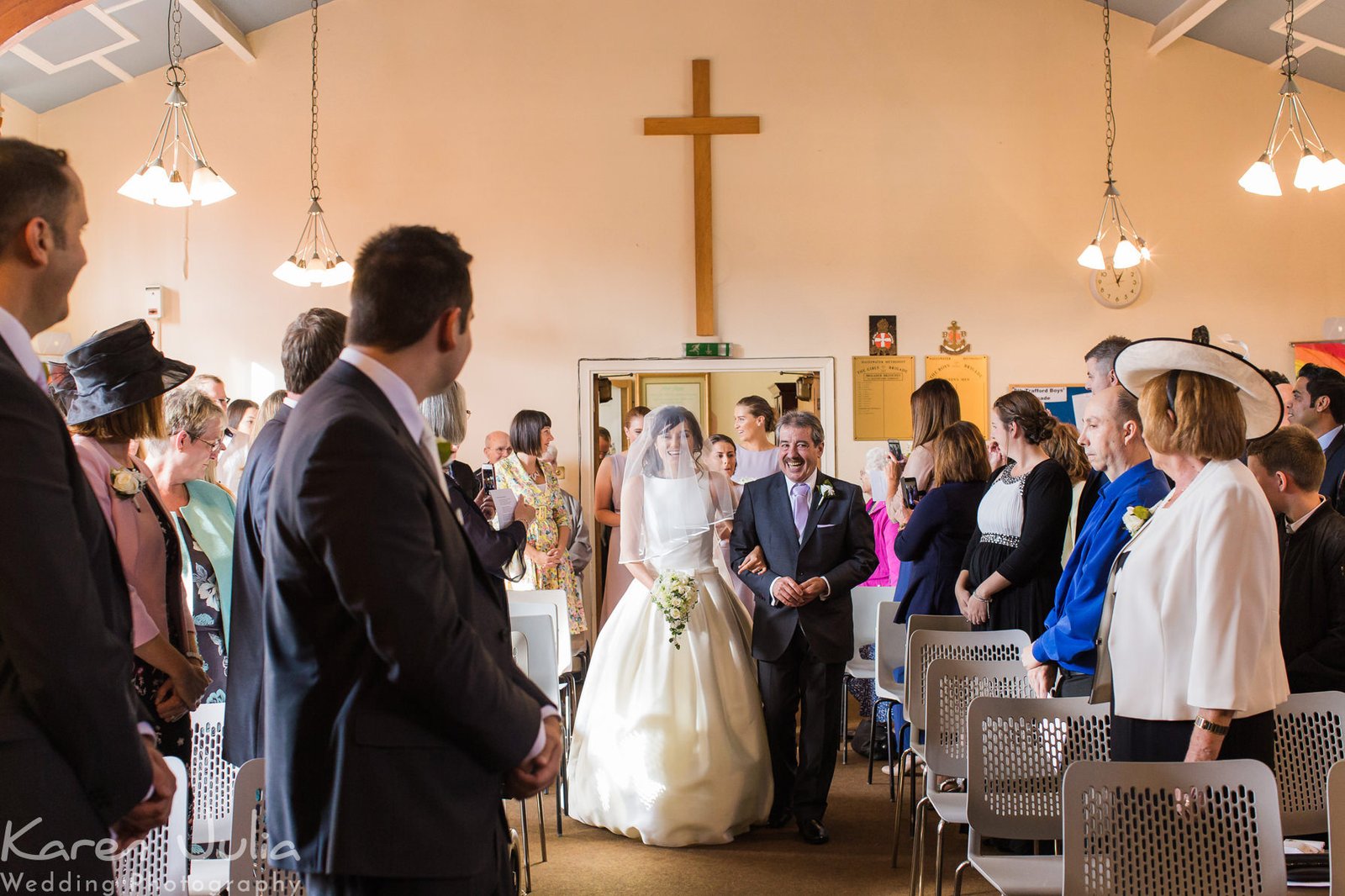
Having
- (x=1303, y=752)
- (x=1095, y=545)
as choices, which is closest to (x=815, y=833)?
(x=1095, y=545)

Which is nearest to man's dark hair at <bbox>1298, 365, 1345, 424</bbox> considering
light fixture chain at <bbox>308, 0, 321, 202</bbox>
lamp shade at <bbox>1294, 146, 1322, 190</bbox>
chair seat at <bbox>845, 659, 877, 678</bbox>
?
lamp shade at <bbox>1294, 146, 1322, 190</bbox>

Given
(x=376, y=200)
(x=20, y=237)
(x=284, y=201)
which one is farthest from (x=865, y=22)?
(x=20, y=237)

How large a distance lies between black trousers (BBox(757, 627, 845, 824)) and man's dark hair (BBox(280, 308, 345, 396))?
2584 mm

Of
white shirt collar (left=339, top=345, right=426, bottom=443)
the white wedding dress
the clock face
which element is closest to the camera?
white shirt collar (left=339, top=345, right=426, bottom=443)

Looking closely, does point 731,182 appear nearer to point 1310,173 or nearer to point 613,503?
point 613,503

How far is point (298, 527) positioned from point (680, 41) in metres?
7.30

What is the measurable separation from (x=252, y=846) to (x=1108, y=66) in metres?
7.83

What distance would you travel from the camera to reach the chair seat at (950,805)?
10.3 ft

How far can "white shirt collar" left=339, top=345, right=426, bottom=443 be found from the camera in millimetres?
1601

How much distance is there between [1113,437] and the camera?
3463 millimetres

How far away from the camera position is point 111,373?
2.46m

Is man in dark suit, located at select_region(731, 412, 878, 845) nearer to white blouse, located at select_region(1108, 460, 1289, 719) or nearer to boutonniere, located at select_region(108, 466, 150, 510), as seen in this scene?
white blouse, located at select_region(1108, 460, 1289, 719)

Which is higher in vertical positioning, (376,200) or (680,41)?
(680,41)

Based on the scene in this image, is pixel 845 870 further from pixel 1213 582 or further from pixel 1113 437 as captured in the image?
pixel 1213 582
